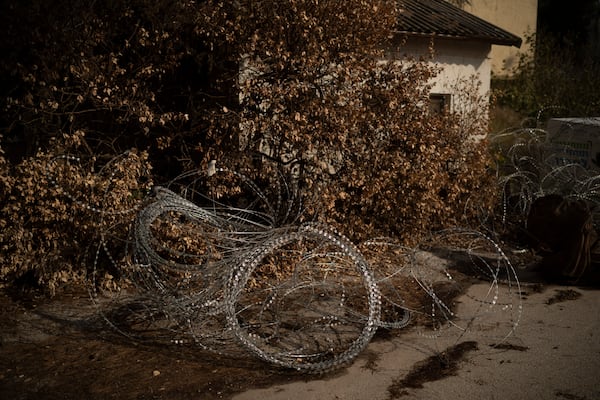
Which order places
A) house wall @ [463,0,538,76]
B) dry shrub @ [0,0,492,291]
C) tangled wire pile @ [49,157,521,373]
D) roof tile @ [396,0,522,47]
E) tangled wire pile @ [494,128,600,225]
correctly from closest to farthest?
tangled wire pile @ [49,157,521,373] → dry shrub @ [0,0,492,291] → tangled wire pile @ [494,128,600,225] → roof tile @ [396,0,522,47] → house wall @ [463,0,538,76]

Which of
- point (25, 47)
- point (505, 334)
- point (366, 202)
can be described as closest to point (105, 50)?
point (25, 47)

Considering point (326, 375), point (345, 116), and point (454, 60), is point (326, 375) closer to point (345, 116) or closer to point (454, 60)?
point (345, 116)

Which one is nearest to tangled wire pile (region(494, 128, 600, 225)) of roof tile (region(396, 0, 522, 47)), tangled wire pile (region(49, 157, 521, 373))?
tangled wire pile (region(49, 157, 521, 373))

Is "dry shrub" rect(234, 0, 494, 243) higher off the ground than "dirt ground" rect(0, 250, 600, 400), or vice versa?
"dry shrub" rect(234, 0, 494, 243)

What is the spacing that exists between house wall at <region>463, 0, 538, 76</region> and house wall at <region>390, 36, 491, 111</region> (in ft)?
28.8

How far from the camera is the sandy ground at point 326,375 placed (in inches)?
211

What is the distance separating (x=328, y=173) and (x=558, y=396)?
4300mm

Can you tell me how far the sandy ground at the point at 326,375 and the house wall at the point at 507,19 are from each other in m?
18.9

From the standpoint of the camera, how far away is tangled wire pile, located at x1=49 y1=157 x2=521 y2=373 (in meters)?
5.64

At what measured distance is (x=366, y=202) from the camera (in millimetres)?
8773

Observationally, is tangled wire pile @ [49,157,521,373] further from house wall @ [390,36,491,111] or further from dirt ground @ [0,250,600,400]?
house wall @ [390,36,491,111]

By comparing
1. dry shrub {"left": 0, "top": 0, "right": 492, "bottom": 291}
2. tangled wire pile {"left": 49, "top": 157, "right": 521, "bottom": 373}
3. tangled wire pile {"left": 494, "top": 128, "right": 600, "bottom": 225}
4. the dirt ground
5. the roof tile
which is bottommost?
the dirt ground

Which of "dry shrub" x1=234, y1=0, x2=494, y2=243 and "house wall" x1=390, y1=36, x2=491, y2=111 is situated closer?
"dry shrub" x1=234, y1=0, x2=494, y2=243

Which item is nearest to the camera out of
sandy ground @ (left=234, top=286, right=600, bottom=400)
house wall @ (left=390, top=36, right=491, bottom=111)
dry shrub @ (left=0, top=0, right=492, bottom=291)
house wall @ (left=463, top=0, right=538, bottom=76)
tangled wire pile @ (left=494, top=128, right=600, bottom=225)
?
sandy ground @ (left=234, top=286, right=600, bottom=400)
